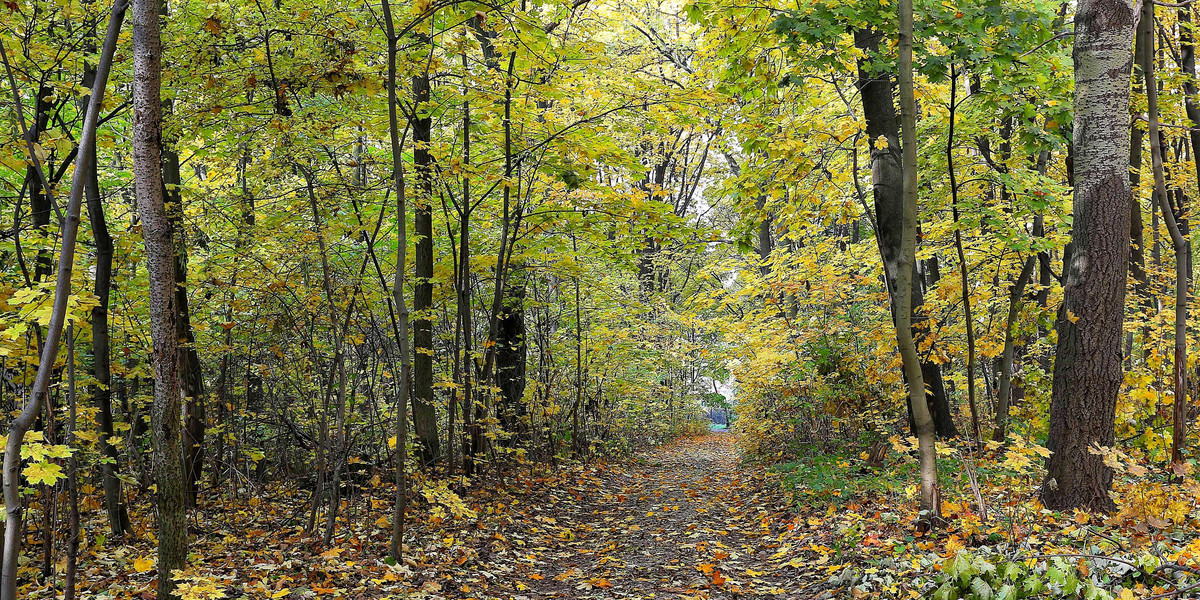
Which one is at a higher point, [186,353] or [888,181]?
[888,181]

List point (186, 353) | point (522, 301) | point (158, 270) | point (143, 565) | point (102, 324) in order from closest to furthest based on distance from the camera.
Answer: point (158, 270)
point (143, 565)
point (102, 324)
point (186, 353)
point (522, 301)

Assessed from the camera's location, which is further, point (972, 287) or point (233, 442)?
point (972, 287)

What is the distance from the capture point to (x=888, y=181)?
7.29 meters

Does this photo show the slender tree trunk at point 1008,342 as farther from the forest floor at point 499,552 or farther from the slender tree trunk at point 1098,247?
the slender tree trunk at point 1098,247

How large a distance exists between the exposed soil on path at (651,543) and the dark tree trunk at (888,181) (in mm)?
2309

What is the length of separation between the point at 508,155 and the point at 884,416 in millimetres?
6282

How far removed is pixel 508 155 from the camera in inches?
277

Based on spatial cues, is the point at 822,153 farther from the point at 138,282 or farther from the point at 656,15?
the point at 656,15

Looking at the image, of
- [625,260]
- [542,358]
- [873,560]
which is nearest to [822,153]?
[625,260]

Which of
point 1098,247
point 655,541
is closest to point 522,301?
point 655,541

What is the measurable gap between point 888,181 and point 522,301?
5.22 m

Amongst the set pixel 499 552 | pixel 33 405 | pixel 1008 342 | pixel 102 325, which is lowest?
pixel 499 552

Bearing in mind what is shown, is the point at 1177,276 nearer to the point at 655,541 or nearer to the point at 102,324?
the point at 655,541

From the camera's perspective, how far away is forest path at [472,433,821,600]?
5.37 meters
